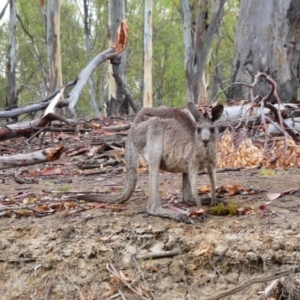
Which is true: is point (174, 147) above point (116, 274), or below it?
above

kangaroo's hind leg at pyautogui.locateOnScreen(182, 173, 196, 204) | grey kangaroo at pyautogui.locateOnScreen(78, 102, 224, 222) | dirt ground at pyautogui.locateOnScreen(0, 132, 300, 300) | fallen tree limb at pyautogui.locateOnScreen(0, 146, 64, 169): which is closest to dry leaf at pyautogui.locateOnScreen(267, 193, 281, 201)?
dirt ground at pyautogui.locateOnScreen(0, 132, 300, 300)

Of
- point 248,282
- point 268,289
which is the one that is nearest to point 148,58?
point 268,289

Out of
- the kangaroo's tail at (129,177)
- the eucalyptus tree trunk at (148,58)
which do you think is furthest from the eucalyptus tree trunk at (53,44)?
the kangaroo's tail at (129,177)

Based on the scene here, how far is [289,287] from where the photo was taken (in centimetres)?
392

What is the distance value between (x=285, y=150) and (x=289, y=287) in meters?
2.48

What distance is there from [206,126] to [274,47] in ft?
19.3

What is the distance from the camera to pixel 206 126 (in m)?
4.29

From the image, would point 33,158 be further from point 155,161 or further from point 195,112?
point 195,112

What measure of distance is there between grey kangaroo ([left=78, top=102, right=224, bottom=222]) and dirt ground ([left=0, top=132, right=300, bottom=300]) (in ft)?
0.81

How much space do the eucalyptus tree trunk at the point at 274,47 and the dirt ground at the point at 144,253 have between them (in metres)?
5.23

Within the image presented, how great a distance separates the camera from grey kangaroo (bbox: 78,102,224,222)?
4363 millimetres

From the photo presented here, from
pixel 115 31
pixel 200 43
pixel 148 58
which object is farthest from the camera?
pixel 148 58

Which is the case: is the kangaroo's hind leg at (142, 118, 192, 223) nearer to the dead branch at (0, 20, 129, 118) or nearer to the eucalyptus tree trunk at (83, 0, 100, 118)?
the dead branch at (0, 20, 129, 118)

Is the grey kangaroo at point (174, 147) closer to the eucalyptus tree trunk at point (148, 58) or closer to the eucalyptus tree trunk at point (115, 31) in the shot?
the eucalyptus tree trunk at point (115, 31)
